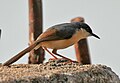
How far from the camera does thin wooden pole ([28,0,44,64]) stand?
10510 millimetres

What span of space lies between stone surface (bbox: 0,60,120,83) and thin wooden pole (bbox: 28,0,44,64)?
309 cm

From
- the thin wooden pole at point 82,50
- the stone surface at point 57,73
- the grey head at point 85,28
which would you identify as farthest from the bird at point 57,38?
the thin wooden pole at point 82,50

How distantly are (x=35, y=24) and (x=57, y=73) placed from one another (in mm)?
4804

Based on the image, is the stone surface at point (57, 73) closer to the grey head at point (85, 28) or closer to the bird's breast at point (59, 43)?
the bird's breast at point (59, 43)

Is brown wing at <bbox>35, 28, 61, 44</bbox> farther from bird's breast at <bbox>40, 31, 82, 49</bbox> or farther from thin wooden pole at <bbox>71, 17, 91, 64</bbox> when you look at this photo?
thin wooden pole at <bbox>71, 17, 91, 64</bbox>

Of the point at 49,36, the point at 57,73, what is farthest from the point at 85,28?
the point at 57,73

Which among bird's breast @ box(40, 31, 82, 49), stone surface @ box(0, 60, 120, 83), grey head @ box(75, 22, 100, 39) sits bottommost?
stone surface @ box(0, 60, 120, 83)

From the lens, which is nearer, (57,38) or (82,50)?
(57,38)

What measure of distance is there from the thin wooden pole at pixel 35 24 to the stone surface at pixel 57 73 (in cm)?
309

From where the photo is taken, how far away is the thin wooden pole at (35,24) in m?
10.5

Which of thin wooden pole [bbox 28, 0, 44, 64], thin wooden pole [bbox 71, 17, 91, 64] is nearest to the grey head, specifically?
thin wooden pole [bbox 28, 0, 44, 64]

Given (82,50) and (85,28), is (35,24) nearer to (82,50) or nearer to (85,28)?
(82,50)

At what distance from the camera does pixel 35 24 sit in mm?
10680

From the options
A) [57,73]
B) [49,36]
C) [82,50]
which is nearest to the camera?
[57,73]
